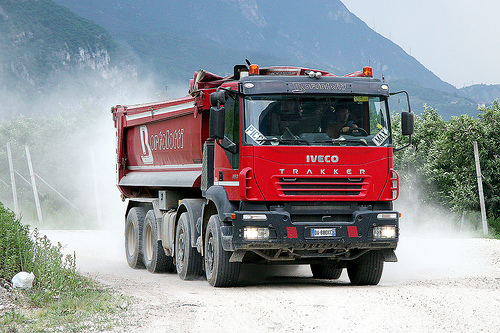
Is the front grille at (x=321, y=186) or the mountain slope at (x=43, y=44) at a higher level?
the mountain slope at (x=43, y=44)

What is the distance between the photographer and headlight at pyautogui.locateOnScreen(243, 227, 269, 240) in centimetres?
985

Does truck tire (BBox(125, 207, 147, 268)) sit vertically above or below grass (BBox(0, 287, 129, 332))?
above

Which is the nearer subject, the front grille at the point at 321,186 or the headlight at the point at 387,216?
the front grille at the point at 321,186

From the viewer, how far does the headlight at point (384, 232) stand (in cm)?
1018

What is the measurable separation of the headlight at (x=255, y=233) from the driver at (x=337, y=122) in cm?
161

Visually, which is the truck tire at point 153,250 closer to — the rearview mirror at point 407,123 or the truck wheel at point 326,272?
the truck wheel at point 326,272

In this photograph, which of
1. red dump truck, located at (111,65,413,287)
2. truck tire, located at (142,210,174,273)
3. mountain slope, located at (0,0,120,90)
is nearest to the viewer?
red dump truck, located at (111,65,413,287)

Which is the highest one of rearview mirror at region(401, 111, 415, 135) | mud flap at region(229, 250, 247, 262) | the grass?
rearview mirror at region(401, 111, 415, 135)

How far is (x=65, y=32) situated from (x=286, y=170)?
14029 cm

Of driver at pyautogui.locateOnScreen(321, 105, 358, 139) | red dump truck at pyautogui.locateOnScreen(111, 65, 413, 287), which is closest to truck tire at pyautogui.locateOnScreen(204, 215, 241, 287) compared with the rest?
red dump truck at pyautogui.locateOnScreen(111, 65, 413, 287)

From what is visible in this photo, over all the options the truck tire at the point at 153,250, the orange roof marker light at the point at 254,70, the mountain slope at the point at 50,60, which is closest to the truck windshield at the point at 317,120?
the orange roof marker light at the point at 254,70

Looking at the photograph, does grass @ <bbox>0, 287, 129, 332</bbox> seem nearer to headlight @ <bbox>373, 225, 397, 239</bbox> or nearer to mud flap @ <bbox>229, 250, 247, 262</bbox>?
mud flap @ <bbox>229, 250, 247, 262</bbox>

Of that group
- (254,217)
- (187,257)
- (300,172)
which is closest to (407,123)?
(300,172)

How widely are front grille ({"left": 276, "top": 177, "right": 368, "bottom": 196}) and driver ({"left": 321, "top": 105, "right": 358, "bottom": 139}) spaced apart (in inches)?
25.2
